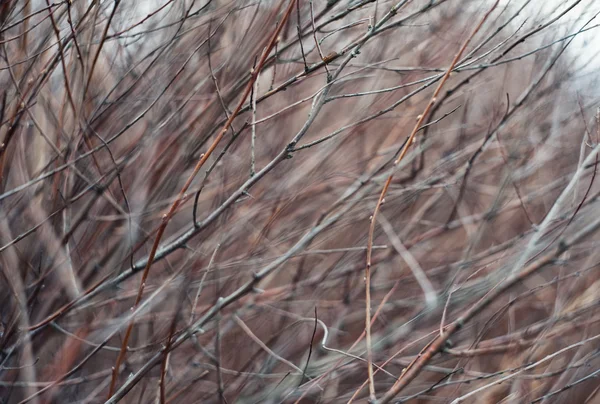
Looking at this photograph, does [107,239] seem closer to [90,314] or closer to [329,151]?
[90,314]

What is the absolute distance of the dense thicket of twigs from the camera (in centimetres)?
152

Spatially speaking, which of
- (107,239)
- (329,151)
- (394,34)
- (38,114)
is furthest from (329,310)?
(38,114)

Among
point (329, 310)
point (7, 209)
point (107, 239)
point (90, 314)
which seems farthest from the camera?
point (329, 310)

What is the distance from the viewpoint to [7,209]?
177cm

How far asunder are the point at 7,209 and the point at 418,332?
163cm

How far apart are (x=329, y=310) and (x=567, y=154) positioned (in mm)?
1388

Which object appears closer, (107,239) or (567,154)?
A: (107,239)

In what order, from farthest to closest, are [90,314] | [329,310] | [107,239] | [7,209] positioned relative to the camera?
1. [329,310]
2. [107,239]
3. [90,314]
4. [7,209]

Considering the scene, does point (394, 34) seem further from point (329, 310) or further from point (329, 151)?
point (329, 310)

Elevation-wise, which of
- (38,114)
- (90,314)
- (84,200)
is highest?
(38,114)

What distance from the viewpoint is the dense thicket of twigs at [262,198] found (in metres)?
1.52

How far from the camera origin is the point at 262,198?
7.44ft

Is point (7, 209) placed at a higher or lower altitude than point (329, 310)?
higher

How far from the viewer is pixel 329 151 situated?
98.3 inches
